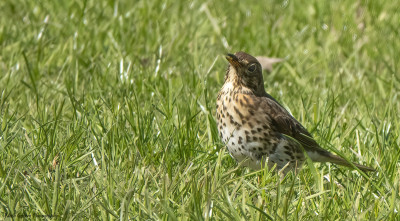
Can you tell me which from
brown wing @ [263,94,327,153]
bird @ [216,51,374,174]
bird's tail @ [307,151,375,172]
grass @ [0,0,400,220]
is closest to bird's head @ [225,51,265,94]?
bird @ [216,51,374,174]

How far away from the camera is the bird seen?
16.2ft

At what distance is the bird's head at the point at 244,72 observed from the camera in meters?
5.19

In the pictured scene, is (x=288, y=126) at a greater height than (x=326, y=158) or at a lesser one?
greater

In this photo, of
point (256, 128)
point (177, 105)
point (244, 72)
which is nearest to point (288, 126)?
point (256, 128)

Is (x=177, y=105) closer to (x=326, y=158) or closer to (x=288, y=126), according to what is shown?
(x=288, y=126)

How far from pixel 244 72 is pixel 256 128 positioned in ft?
1.48

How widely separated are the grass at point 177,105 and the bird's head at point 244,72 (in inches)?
12.3

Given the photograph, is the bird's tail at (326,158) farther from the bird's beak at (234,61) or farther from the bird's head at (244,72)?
the bird's beak at (234,61)

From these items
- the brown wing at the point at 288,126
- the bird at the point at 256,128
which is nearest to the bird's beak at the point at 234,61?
the bird at the point at 256,128

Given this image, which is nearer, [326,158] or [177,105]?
[326,158]

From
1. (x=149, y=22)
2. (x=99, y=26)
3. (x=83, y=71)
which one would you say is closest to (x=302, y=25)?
(x=149, y=22)

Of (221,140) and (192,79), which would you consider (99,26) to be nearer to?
(192,79)

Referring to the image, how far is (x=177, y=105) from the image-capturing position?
548 centimetres

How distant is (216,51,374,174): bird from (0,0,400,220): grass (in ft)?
0.40
